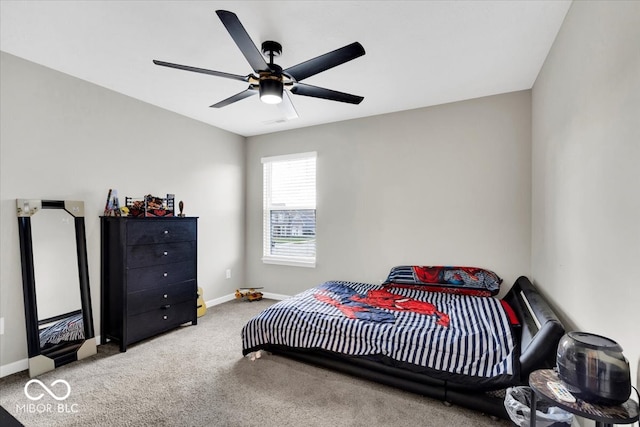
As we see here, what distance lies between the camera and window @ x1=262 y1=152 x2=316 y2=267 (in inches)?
170

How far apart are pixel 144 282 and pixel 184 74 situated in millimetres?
2097

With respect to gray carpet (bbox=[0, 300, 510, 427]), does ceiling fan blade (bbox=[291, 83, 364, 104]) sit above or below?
above

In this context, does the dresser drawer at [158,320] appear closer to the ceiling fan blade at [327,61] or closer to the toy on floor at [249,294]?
the toy on floor at [249,294]

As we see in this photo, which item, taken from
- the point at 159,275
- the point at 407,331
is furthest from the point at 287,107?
the point at 159,275

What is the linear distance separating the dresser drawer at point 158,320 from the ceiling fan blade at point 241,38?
105 inches

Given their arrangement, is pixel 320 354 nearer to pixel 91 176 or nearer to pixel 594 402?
pixel 594 402

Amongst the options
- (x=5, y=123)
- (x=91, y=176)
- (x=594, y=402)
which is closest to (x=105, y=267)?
(x=91, y=176)

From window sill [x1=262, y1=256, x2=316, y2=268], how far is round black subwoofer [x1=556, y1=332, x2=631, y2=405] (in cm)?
338

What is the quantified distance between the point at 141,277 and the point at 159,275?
7.7 inches

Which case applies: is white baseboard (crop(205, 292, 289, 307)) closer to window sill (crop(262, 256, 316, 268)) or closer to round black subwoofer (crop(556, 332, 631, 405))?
window sill (crop(262, 256, 316, 268))

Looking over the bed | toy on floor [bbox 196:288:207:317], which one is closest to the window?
toy on floor [bbox 196:288:207:317]

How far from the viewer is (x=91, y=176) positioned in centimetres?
295

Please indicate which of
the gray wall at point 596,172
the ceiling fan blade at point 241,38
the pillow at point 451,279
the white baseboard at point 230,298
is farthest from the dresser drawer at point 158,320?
the gray wall at point 596,172

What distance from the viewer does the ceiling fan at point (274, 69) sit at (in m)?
1.61
